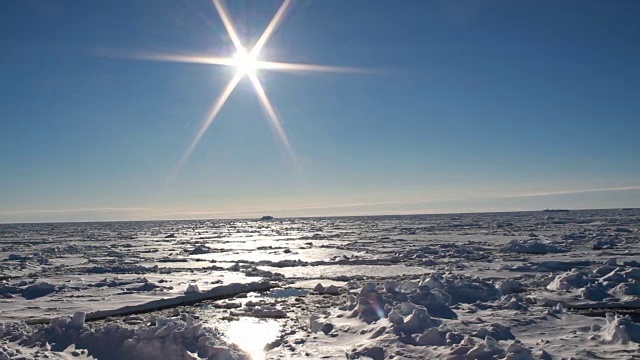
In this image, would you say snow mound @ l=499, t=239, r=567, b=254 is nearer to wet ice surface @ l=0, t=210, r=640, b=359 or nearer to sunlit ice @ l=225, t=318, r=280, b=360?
wet ice surface @ l=0, t=210, r=640, b=359

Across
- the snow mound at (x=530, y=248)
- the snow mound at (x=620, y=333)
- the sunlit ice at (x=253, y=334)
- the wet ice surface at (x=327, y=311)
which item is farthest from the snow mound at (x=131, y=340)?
the snow mound at (x=530, y=248)

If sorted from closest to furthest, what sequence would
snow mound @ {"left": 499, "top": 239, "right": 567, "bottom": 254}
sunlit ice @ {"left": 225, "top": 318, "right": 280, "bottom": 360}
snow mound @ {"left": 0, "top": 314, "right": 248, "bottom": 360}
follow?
snow mound @ {"left": 0, "top": 314, "right": 248, "bottom": 360}, sunlit ice @ {"left": 225, "top": 318, "right": 280, "bottom": 360}, snow mound @ {"left": 499, "top": 239, "right": 567, "bottom": 254}

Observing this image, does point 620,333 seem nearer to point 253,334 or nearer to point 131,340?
point 253,334

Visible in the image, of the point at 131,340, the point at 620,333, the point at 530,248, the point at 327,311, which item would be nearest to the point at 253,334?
the point at 327,311

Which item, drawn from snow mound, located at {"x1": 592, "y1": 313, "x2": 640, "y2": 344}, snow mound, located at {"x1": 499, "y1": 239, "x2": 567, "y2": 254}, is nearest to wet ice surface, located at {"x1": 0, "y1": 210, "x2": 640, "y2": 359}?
snow mound, located at {"x1": 592, "y1": 313, "x2": 640, "y2": 344}

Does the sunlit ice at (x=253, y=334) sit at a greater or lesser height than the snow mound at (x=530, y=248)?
lesser

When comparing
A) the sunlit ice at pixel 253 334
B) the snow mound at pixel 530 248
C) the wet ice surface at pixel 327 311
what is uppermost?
the snow mound at pixel 530 248

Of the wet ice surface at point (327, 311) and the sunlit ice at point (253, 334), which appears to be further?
the sunlit ice at point (253, 334)

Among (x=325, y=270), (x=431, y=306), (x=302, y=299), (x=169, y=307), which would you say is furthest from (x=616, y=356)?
(x=325, y=270)

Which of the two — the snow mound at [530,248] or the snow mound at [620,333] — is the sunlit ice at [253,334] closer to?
the snow mound at [620,333]

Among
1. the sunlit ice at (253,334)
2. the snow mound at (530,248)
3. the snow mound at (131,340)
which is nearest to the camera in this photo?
the snow mound at (131,340)

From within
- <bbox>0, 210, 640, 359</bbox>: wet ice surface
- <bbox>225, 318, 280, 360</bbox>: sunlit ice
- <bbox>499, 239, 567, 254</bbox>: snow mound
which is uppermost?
<bbox>499, 239, 567, 254</bbox>: snow mound

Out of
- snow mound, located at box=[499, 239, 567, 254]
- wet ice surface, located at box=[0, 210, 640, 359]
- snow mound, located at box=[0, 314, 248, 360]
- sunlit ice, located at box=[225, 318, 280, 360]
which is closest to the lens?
snow mound, located at box=[0, 314, 248, 360]

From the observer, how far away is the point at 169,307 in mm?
14227
